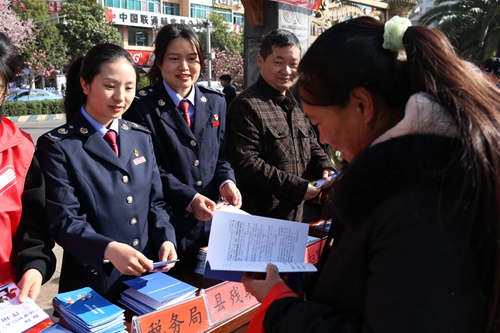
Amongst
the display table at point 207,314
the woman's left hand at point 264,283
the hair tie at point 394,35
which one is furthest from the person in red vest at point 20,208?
the hair tie at point 394,35

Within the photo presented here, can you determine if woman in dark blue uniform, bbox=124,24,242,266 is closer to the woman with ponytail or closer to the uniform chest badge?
the uniform chest badge

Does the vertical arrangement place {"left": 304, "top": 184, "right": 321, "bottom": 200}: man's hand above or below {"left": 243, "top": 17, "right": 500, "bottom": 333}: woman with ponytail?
below

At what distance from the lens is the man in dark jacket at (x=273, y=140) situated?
7.61 ft

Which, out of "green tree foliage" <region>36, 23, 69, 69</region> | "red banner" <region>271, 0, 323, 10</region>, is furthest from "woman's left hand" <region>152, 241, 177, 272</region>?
"green tree foliage" <region>36, 23, 69, 69</region>

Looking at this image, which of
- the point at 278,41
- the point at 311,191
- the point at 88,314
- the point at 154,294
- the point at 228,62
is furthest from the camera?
the point at 228,62

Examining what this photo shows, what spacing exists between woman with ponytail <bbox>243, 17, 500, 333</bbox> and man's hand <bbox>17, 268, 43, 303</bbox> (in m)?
0.80

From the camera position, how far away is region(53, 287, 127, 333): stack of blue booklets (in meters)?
1.27

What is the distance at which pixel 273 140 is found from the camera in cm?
239

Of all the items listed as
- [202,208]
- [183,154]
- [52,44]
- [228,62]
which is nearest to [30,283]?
[202,208]

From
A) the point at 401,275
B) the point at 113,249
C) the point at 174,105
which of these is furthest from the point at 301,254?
the point at 174,105

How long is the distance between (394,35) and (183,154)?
1.33 metres

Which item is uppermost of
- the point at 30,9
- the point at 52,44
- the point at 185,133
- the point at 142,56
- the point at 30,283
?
the point at 30,9

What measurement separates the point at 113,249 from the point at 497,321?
1.10m

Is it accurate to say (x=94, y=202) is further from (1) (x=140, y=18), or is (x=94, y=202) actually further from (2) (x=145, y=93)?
(1) (x=140, y=18)
